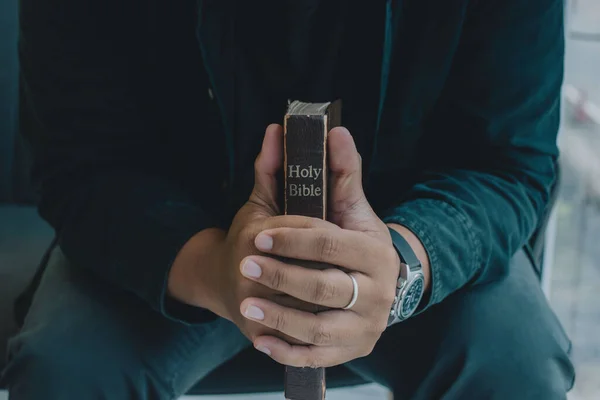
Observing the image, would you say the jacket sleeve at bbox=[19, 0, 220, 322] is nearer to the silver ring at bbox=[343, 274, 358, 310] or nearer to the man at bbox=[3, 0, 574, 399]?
the man at bbox=[3, 0, 574, 399]

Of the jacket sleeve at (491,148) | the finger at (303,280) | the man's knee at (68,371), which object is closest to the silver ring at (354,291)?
the finger at (303,280)

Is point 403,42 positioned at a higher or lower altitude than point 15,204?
higher

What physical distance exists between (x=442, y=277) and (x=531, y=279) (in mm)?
147

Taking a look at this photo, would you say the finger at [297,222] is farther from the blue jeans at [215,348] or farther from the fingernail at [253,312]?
the blue jeans at [215,348]

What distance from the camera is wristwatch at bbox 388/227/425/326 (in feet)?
2.16

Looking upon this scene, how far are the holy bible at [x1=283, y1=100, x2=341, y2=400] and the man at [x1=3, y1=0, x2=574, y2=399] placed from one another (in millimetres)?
20

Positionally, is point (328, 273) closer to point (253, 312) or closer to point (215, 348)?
point (253, 312)

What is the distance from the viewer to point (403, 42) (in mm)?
775

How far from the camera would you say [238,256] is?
2.12ft

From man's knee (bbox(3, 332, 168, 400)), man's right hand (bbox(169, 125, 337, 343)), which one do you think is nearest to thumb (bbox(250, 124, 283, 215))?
man's right hand (bbox(169, 125, 337, 343))

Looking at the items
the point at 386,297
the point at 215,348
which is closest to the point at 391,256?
the point at 386,297

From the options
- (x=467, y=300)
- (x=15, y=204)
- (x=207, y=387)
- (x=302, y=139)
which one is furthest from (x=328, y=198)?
(x=15, y=204)

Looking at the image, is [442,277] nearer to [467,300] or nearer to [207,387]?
[467,300]

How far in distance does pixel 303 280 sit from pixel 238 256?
0.07m
